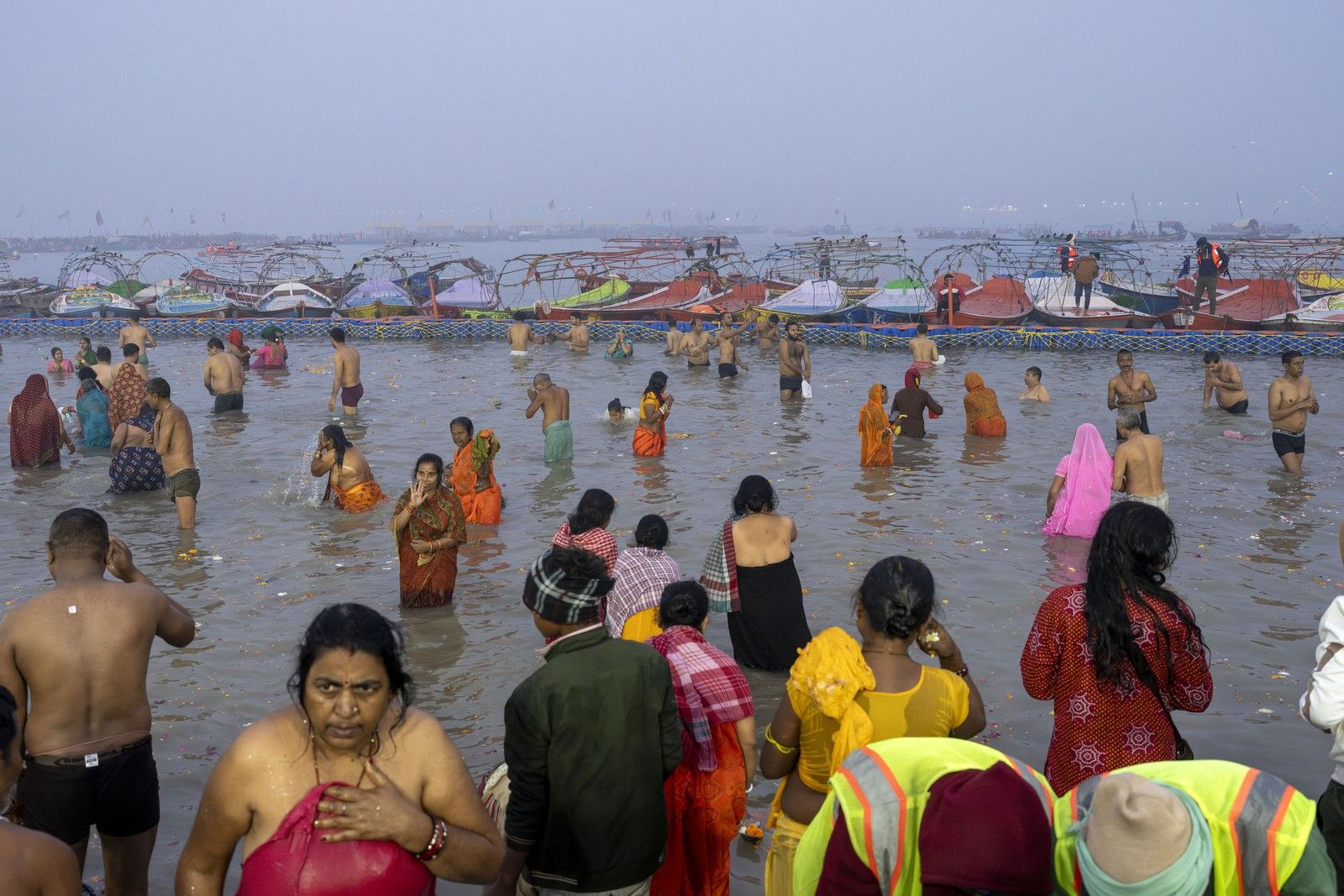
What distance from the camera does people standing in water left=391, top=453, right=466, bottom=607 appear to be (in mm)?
6859

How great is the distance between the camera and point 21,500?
11.1m

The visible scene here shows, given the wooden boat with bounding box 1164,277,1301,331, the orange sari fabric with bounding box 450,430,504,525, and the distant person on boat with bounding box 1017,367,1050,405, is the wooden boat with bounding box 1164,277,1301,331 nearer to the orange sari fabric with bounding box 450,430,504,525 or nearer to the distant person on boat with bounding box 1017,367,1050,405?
the distant person on boat with bounding box 1017,367,1050,405

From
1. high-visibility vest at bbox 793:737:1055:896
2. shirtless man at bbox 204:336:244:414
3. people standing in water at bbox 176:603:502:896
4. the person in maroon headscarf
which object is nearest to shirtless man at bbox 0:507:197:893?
people standing in water at bbox 176:603:502:896

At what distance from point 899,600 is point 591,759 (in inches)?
38.1

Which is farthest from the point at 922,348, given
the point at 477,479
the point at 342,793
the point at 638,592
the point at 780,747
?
the point at 342,793

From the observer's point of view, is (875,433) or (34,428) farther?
(34,428)

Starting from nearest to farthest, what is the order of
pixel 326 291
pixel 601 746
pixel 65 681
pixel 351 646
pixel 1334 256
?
pixel 351 646 < pixel 601 746 < pixel 65 681 < pixel 1334 256 < pixel 326 291

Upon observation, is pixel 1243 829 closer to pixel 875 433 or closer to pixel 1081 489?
pixel 1081 489

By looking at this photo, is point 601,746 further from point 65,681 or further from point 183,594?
point 183,594

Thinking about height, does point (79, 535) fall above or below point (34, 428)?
above

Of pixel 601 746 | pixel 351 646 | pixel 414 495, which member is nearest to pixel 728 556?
pixel 414 495

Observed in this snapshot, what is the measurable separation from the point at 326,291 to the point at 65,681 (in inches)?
1237

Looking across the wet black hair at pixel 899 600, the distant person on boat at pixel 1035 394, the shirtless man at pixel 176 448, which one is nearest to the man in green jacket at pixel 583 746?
the wet black hair at pixel 899 600

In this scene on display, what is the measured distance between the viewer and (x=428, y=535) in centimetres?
712
